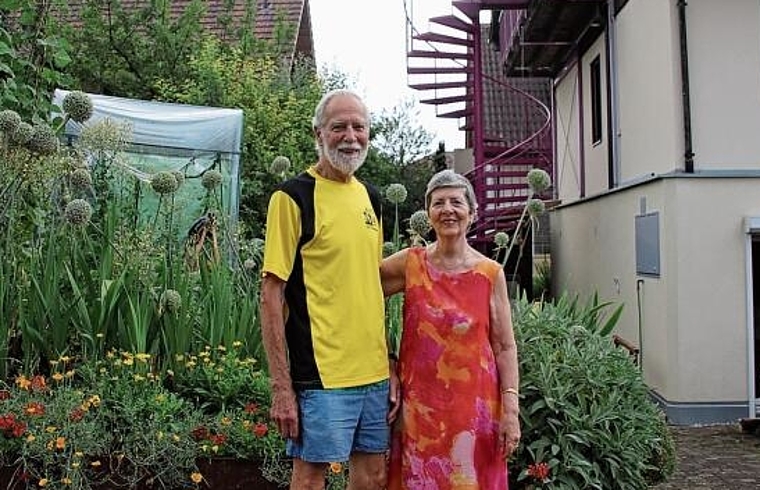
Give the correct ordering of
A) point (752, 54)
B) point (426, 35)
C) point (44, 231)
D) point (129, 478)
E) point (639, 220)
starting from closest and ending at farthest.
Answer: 1. point (129, 478)
2. point (44, 231)
3. point (752, 54)
4. point (639, 220)
5. point (426, 35)

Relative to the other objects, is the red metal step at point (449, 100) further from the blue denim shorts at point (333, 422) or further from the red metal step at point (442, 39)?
the blue denim shorts at point (333, 422)

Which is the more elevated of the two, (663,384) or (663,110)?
(663,110)

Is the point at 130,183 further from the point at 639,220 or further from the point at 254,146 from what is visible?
the point at 254,146

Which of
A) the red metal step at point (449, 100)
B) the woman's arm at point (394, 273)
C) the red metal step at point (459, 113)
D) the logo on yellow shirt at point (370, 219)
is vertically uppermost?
the red metal step at point (449, 100)

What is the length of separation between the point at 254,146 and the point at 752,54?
6061mm

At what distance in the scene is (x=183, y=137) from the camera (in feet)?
28.5

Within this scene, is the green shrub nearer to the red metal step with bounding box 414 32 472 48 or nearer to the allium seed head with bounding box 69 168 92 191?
the allium seed head with bounding box 69 168 92 191

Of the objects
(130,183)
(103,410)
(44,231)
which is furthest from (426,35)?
(103,410)

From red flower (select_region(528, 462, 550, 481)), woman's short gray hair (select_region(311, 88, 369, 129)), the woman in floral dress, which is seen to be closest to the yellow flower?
the woman in floral dress

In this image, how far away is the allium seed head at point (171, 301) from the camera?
14.3 feet

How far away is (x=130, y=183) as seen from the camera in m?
5.70

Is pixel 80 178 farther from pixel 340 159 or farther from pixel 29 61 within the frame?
pixel 340 159

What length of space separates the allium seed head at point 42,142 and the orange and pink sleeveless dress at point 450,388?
79.9 inches

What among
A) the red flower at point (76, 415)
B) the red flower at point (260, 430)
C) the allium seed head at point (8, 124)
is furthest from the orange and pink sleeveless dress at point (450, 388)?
the allium seed head at point (8, 124)
